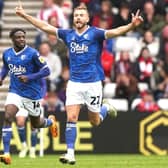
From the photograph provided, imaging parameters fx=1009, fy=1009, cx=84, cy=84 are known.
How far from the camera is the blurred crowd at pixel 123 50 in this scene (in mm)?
24281

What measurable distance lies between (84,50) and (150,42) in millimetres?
8723

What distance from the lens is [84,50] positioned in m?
17.0

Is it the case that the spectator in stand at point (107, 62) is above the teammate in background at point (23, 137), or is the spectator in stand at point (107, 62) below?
above

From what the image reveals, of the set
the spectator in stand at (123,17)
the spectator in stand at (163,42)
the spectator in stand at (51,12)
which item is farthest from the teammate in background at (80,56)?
the spectator in stand at (123,17)

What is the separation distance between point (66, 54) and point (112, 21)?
161 cm

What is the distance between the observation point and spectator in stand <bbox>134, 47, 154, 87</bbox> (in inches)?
976

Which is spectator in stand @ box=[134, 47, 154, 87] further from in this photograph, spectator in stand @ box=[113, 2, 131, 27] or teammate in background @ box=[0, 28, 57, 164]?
teammate in background @ box=[0, 28, 57, 164]

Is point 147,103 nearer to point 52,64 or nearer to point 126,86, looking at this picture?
point 126,86

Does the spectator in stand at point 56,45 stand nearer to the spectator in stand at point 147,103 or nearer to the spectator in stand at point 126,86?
the spectator in stand at point 126,86

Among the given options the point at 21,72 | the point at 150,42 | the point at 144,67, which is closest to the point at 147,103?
the point at 144,67

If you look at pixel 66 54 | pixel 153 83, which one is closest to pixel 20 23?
pixel 66 54

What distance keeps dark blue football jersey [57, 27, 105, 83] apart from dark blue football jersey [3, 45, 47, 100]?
1175 millimetres

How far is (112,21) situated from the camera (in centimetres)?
2625

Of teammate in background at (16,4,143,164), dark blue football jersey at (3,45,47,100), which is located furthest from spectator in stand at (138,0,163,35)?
teammate in background at (16,4,143,164)
